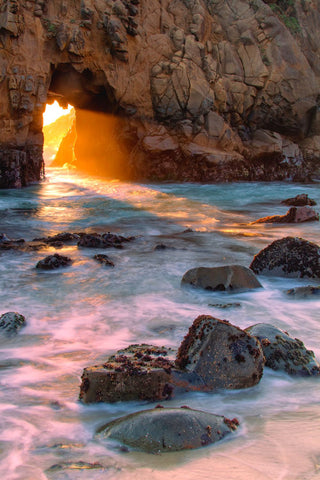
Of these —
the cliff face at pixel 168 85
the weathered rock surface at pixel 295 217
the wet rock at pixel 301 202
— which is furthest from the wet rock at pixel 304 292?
the cliff face at pixel 168 85

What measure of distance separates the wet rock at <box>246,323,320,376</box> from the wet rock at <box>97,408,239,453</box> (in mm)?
806

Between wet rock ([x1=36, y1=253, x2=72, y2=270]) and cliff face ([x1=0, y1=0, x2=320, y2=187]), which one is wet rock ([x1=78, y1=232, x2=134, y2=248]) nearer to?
wet rock ([x1=36, y1=253, x2=72, y2=270])

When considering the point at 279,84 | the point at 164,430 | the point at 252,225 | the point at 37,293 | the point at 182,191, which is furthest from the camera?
the point at 279,84

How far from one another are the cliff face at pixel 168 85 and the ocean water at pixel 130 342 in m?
8.76

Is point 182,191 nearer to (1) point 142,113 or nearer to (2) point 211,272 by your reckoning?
(1) point 142,113

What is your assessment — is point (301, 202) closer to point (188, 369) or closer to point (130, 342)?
point (130, 342)

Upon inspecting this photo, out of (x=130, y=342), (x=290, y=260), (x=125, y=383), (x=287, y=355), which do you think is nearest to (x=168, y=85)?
(x=290, y=260)

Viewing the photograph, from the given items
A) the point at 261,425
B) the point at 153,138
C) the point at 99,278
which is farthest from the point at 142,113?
the point at 261,425

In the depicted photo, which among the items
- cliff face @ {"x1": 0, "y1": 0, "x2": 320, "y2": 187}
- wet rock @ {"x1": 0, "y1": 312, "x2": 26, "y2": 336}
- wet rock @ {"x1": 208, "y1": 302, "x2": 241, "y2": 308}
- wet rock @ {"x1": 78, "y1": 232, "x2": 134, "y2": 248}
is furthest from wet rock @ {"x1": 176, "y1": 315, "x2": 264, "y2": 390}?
cliff face @ {"x1": 0, "y1": 0, "x2": 320, "y2": 187}

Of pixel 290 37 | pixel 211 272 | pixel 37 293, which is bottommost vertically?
pixel 37 293

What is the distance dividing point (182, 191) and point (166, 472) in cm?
1487

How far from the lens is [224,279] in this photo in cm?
464

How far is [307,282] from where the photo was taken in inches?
201

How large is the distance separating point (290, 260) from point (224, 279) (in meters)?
1.11
